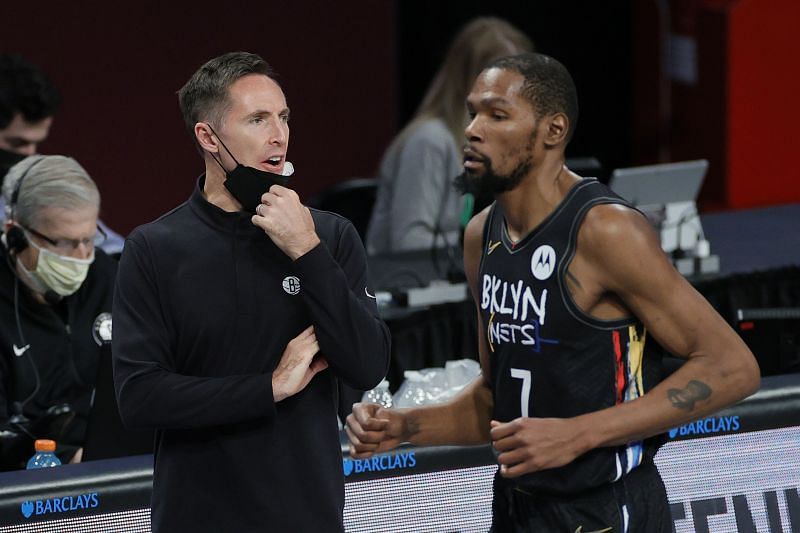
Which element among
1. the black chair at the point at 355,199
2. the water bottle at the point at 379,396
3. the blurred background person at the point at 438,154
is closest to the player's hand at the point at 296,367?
the water bottle at the point at 379,396

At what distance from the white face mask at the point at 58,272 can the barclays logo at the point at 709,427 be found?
1.70 m

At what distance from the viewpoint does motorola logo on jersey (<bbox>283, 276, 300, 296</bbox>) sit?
7.75ft

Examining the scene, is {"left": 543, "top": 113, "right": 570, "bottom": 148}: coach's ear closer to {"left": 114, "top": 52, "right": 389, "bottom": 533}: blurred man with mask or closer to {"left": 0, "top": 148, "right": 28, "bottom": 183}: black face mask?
{"left": 114, "top": 52, "right": 389, "bottom": 533}: blurred man with mask

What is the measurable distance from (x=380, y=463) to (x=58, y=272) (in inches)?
51.2

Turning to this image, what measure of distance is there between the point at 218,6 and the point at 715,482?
5.71m

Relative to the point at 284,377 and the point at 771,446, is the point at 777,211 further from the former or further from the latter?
the point at 284,377

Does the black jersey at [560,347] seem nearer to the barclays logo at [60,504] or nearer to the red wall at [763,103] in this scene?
the barclays logo at [60,504]

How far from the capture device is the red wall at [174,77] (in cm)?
761

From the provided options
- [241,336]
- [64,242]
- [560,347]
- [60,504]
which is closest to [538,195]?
[560,347]

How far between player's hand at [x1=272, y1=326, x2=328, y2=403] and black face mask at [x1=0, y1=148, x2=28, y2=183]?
219cm

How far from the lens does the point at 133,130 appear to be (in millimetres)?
7863

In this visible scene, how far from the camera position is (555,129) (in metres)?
2.42

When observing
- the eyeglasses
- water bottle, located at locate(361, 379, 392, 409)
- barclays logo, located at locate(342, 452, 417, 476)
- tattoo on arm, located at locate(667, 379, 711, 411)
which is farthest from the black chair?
tattoo on arm, located at locate(667, 379, 711, 411)

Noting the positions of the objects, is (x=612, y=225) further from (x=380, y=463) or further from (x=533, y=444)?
(x=380, y=463)
